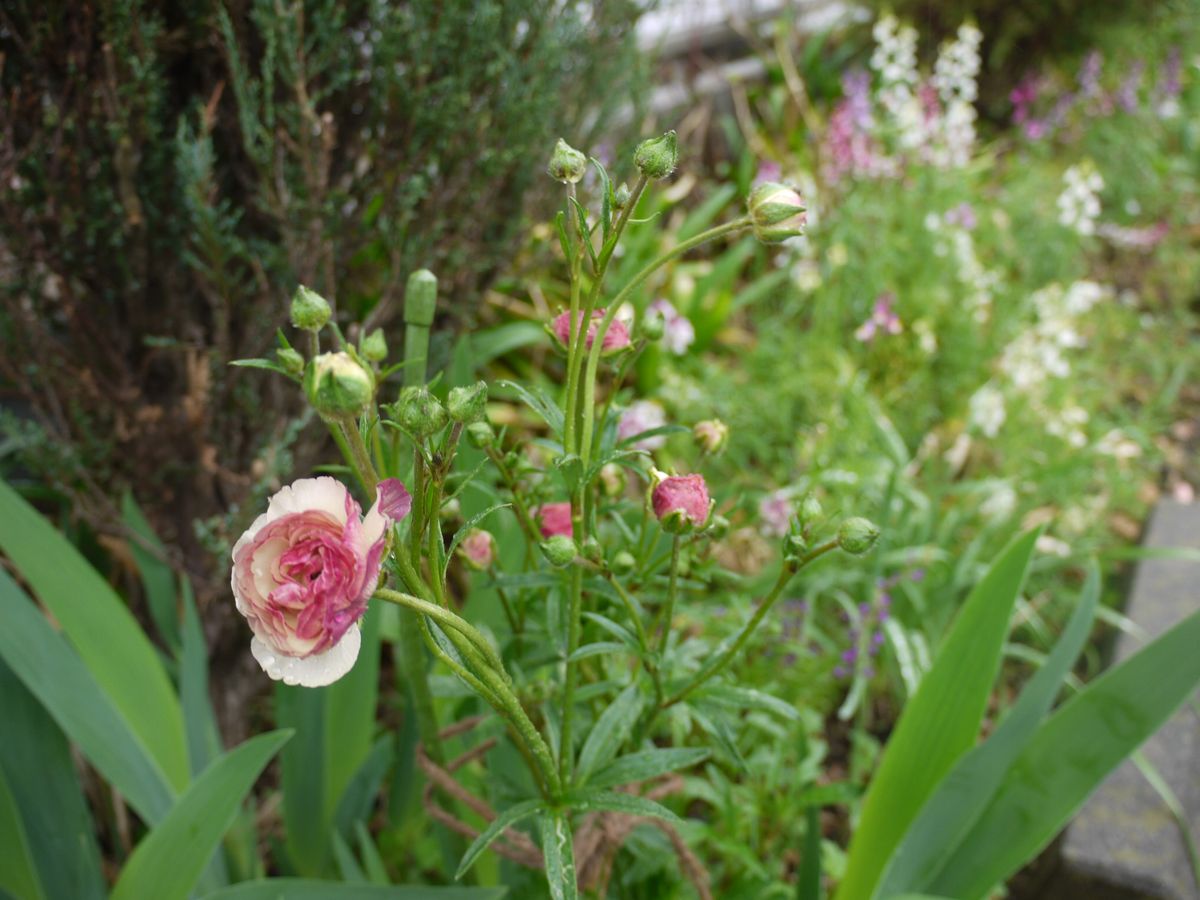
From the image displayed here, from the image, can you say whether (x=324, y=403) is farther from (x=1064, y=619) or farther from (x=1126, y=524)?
(x=1126, y=524)

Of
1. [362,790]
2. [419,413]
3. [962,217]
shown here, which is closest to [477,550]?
[419,413]

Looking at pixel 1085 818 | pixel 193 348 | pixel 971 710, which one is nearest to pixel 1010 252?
pixel 1085 818

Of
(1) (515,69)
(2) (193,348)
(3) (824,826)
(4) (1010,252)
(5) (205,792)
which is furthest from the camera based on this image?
(4) (1010,252)

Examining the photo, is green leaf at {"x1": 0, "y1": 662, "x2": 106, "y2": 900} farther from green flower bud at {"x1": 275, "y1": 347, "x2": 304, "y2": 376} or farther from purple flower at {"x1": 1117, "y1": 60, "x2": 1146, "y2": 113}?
purple flower at {"x1": 1117, "y1": 60, "x2": 1146, "y2": 113}

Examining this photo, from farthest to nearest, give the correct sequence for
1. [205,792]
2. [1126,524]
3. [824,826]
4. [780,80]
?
1. [780,80]
2. [1126,524]
3. [824,826]
4. [205,792]

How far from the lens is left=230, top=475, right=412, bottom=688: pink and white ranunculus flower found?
454 mm

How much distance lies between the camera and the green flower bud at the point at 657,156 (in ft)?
1.79

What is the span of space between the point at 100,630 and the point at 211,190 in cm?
48

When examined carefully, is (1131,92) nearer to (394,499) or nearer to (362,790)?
(362,790)

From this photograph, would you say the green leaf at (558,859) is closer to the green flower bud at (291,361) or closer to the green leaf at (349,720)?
the green flower bud at (291,361)

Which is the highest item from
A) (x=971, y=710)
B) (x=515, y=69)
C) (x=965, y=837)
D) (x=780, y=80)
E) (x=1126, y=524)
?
(x=515, y=69)

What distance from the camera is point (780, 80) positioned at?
11.4 ft

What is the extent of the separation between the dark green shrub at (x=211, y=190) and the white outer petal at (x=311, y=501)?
2.16 feet

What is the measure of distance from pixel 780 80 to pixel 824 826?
2720 millimetres
